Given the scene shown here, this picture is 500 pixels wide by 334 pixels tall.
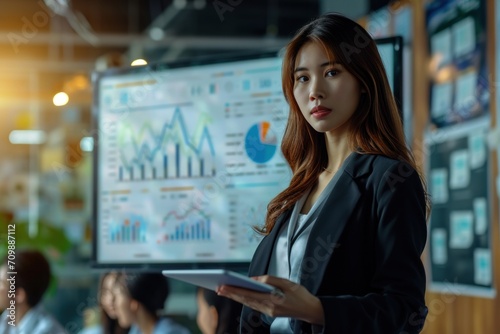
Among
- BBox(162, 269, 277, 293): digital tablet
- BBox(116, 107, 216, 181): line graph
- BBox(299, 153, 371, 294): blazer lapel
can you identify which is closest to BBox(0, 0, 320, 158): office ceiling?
BBox(116, 107, 216, 181): line graph

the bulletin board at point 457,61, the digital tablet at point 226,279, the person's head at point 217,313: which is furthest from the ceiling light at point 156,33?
Answer: the digital tablet at point 226,279

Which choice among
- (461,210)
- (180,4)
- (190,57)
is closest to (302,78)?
(461,210)

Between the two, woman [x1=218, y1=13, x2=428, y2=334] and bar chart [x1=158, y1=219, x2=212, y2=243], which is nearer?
woman [x1=218, y1=13, x2=428, y2=334]

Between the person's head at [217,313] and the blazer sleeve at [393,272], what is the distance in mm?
854

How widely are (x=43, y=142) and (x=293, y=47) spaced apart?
17.1 ft

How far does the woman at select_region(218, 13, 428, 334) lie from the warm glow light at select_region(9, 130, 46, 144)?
5.11 meters

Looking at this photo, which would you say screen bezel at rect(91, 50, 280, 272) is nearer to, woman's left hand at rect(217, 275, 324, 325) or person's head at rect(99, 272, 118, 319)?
person's head at rect(99, 272, 118, 319)

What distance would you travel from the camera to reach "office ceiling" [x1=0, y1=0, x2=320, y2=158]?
258 inches

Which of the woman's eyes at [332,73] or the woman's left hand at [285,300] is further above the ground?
the woman's eyes at [332,73]

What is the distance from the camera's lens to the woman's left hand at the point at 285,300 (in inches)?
51.4

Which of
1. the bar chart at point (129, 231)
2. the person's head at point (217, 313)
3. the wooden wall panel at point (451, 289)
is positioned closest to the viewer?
the person's head at point (217, 313)

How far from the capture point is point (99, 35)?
6.80 meters

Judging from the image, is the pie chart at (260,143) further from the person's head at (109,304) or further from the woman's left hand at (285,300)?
the woman's left hand at (285,300)

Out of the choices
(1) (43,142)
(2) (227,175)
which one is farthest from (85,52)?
(2) (227,175)
